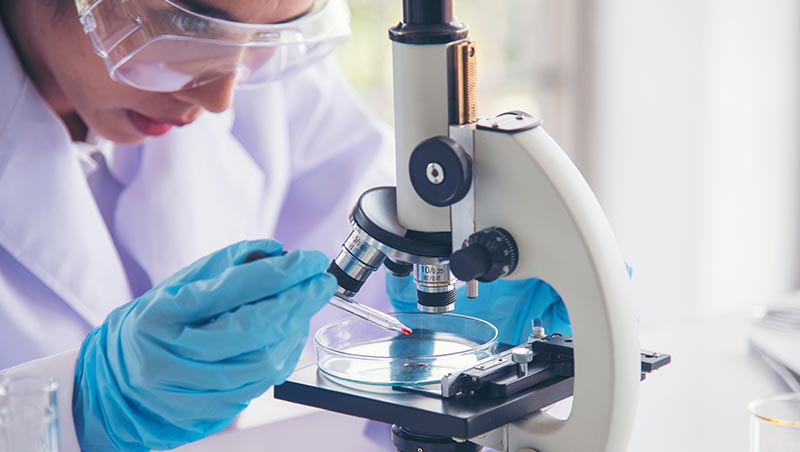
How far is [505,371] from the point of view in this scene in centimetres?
112

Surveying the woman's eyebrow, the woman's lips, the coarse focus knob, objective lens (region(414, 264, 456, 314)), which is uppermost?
the woman's eyebrow

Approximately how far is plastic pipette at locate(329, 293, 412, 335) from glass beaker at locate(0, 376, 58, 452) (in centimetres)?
32

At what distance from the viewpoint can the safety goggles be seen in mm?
1295

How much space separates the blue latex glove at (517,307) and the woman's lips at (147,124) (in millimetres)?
542

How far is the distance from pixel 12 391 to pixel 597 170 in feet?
9.45

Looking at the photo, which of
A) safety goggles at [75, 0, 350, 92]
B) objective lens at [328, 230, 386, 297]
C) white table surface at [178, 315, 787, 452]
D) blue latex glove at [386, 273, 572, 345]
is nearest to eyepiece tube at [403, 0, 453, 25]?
objective lens at [328, 230, 386, 297]

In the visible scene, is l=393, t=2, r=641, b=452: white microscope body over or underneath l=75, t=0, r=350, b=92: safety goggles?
underneath

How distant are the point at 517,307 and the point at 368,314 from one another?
302 mm

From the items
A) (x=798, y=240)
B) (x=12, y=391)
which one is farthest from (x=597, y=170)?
(x=12, y=391)

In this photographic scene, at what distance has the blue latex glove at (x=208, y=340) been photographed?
1.08m

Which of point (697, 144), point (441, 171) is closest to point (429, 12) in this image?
point (441, 171)

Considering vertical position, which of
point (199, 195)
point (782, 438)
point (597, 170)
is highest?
point (199, 195)

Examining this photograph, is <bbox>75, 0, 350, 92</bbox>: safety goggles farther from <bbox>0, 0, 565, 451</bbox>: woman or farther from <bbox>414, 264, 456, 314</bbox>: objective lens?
<bbox>414, 264, 456, 314</bbox>: objective lens

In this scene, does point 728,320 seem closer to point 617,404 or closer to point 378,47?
point 617,404
